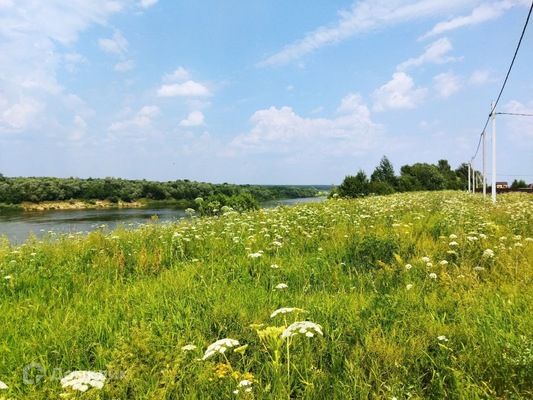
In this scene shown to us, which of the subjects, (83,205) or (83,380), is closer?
(83,380)

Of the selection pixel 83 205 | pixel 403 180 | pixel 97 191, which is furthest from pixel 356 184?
pixel 97 191

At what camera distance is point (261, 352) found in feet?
10.8

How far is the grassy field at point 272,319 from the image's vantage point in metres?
2.81

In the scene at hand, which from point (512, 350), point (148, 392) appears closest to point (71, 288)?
point (148, 392)

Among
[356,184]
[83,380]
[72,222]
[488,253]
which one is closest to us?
[83,380]

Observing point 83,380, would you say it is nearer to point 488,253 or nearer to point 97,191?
point 488,253

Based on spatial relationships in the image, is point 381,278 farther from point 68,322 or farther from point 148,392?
point 68,322

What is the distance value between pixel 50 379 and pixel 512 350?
11.6 feet

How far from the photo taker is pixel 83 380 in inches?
89.6

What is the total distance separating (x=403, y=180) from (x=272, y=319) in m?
71.6

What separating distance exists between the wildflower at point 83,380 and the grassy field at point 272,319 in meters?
0.12

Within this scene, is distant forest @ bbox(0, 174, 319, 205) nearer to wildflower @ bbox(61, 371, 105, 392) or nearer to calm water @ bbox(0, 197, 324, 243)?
calm water @ bbox(0, 197, 324, 243)

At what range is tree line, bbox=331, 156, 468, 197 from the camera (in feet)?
146

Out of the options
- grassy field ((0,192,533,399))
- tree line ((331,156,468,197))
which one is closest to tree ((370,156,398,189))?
tree line ((331,156,468,197))
